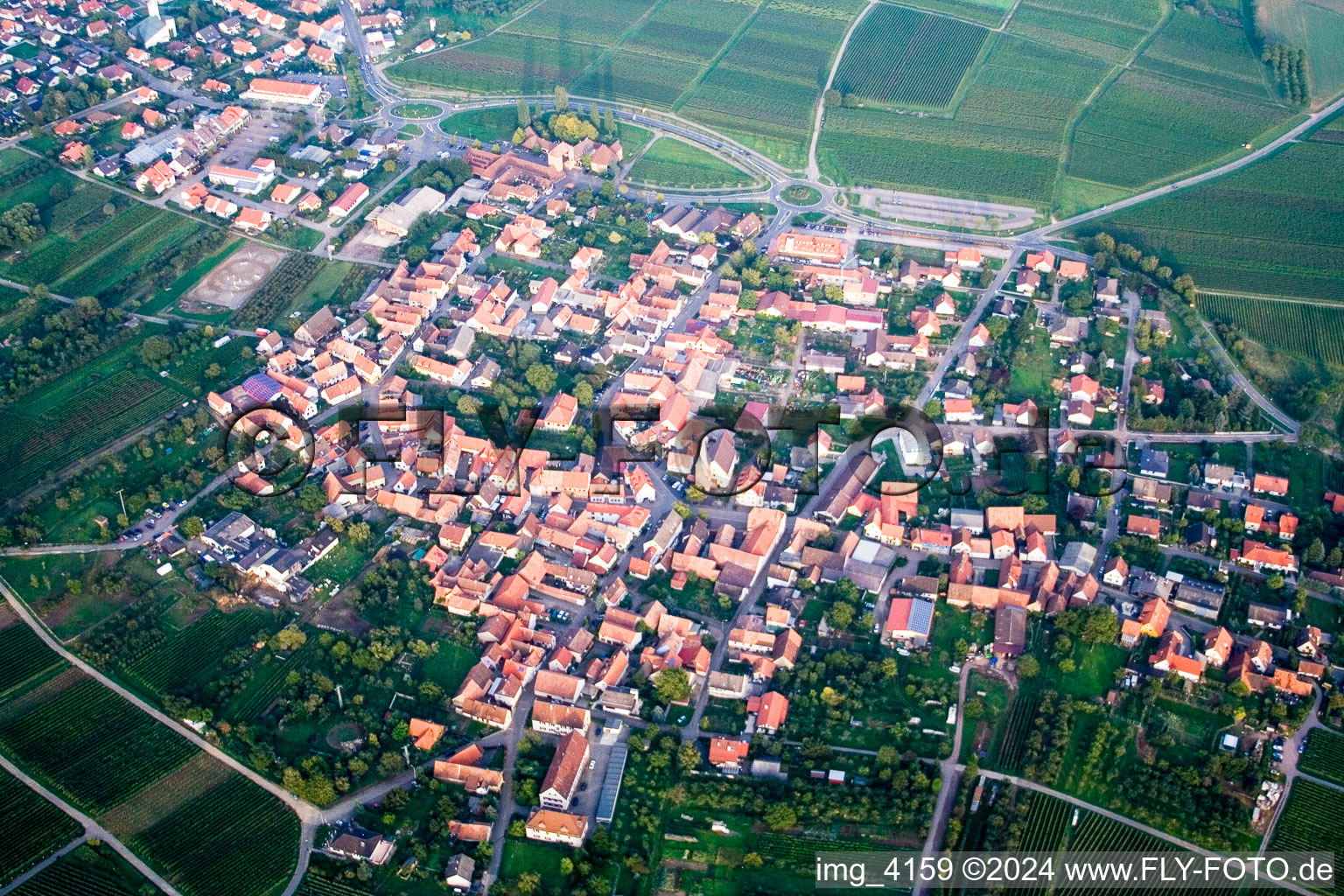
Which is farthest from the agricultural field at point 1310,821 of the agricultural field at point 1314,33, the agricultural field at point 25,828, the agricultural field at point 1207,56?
the agricultural field at point 1314,33

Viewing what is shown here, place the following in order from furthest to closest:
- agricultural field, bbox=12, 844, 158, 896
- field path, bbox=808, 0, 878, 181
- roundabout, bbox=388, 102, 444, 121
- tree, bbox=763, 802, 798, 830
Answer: roundabout, bbox=388, 102, 444, 121 < field path, bbox=808, 0, 878, 181 < tree, bbox=763, 802, 798, 830 < agricultural field, bbox=12, 844, 158, 896

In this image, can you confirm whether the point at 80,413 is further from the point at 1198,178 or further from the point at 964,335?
the point at 1198,178

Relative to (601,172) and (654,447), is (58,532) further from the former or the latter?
(601,172)

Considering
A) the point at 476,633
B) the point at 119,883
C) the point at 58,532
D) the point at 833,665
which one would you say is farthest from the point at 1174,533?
the point at 58,532

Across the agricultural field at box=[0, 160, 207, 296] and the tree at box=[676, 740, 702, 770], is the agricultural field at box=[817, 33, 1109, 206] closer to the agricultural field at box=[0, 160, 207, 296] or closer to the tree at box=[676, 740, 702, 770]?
the agricultural field at box=[0, 160, 207, 296]

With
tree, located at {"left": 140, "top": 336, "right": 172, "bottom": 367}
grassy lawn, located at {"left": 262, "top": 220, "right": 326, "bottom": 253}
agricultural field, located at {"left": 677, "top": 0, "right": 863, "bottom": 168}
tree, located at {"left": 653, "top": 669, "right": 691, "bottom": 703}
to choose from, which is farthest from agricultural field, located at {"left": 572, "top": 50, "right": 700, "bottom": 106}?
tree, located at {"left": 653, "top": 669, "right": 691, "bottom": 703}
